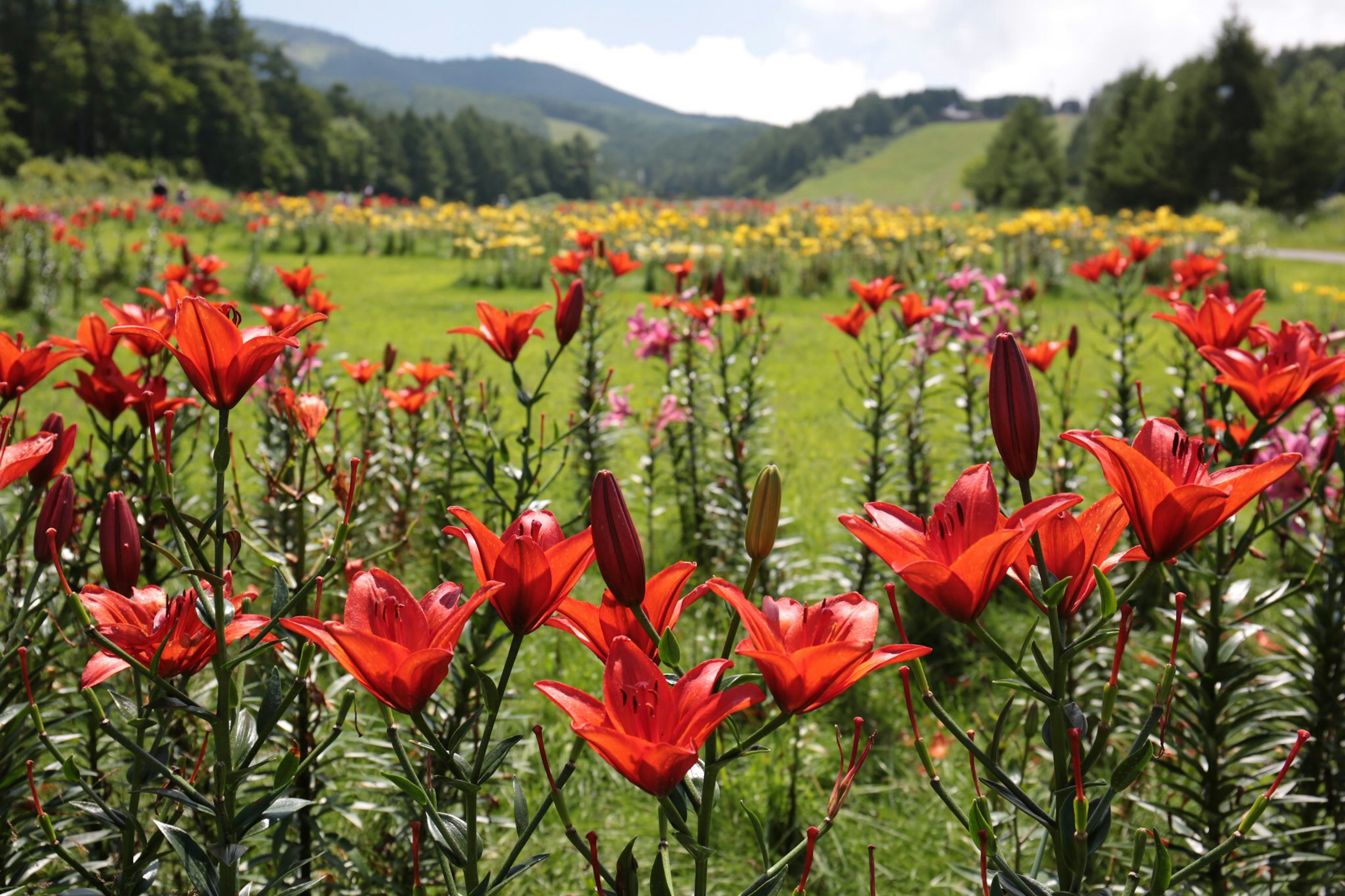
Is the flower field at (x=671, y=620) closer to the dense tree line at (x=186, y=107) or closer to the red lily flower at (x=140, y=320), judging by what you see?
the red lily flower at (x=140, y=320)

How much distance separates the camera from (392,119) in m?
50.7

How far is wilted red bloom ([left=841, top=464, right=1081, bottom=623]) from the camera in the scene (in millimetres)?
577

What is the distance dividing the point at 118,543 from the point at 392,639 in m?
0.41

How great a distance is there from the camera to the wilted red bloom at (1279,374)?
979 millimetres

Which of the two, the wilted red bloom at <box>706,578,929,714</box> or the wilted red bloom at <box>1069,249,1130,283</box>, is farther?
the wilted red bloom at <box>1069,249,1130,283</box>

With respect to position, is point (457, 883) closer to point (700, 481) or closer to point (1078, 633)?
point (1078, 633)

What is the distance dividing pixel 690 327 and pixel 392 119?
54.5 m

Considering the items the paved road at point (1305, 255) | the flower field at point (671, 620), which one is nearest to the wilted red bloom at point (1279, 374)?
the flower field at point (671, 620)

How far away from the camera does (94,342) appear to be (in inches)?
47.4

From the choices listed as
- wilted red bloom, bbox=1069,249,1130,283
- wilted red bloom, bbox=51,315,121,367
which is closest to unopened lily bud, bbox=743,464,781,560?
wilted red bloom, bbox=51,315,121,367

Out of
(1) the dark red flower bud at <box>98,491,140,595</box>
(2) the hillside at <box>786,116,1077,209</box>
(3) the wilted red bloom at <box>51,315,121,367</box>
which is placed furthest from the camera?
(2) the hillside at <box>786,116,1077,209</box>

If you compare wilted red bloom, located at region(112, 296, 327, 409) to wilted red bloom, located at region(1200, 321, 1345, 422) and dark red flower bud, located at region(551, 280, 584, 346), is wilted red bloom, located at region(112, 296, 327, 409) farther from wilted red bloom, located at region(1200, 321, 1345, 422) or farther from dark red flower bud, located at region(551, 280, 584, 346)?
wilted red bloom, located at region(1200, 321, 1345, 422)

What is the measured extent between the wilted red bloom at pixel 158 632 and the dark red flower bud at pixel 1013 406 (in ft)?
2.29

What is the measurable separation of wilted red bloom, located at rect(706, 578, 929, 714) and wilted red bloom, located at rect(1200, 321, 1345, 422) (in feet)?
2.14
